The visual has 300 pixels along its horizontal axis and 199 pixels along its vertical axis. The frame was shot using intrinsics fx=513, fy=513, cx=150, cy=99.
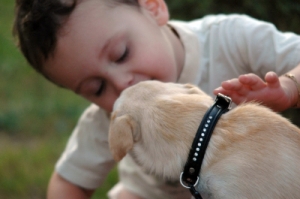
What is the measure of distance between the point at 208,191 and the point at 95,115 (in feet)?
3.81

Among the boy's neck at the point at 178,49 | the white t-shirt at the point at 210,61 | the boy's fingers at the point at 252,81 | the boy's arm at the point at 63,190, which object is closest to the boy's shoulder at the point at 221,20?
the white t-shirt at the point at 210,61

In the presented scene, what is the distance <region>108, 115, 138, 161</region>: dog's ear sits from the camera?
159 centimetres

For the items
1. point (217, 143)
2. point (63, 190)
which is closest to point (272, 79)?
point (217, 143)

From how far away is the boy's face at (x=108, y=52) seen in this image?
2.11 m

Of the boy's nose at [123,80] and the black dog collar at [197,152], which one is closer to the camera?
the black dog collar at [197,152]

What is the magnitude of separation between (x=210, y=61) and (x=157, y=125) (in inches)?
37.6

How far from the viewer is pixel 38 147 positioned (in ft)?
11.0

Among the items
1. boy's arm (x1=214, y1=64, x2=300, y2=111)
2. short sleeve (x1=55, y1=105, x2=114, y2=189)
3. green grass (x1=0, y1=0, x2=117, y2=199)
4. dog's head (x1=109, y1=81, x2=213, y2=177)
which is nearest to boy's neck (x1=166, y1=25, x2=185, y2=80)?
short sleeve (x1=55, y1=105, x2=114, y2=189)

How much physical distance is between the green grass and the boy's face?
0.93m

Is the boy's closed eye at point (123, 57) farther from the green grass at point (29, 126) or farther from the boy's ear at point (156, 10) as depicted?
the green grass at point (29, 126)

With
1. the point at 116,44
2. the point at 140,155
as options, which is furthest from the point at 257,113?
the point at 116,44

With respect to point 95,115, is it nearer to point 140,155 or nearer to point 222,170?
point 140,155

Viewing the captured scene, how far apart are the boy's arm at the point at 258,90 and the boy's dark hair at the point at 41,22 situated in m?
0.71

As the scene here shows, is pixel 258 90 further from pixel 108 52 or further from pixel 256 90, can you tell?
pixel 108 52
